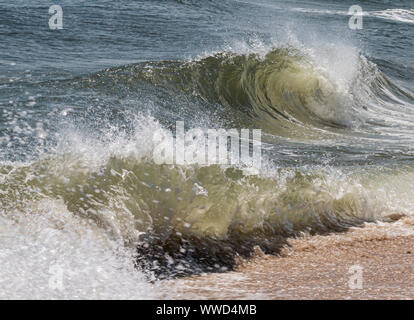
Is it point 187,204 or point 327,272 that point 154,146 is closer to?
point 187,204

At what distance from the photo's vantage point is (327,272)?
456 cm

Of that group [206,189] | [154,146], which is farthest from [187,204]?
[154,146]

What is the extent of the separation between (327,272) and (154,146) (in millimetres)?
2064

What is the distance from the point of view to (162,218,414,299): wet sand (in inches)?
156

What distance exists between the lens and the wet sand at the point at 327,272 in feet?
13.0

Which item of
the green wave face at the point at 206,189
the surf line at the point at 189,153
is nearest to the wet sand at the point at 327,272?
the green wave face at the point at 206,189

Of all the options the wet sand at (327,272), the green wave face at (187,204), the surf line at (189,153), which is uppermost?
the surf line at (189,153)

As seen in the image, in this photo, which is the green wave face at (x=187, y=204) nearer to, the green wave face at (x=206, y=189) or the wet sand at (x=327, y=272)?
the green wave face at (x=206, y=189)

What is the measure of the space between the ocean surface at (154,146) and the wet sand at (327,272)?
0.62ft

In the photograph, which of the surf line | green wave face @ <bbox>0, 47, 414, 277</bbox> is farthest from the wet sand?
the surf line

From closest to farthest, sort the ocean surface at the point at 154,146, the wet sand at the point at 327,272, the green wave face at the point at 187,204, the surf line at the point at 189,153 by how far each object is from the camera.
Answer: the wet sand at the point at 327,272, the ocean surface at the point at 154,146, the green wave face at the point at 187,204, the surf line at the point at 189,153

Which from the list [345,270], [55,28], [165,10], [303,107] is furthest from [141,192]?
[165,10]

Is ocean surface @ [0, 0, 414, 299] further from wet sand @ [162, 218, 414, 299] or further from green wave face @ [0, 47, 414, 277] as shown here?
wet sand @ [162, 218, 414, 299]

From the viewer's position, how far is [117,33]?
13680 mm
